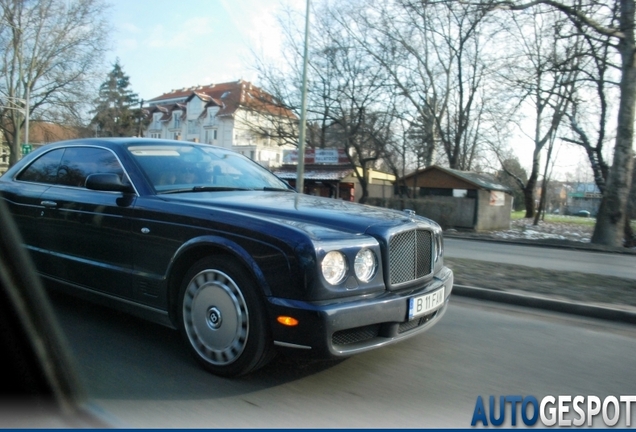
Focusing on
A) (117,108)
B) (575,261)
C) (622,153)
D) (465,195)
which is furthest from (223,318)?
(117,108)

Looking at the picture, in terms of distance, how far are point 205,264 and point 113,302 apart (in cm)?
113

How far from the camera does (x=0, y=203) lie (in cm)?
296

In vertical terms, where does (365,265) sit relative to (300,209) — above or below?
below

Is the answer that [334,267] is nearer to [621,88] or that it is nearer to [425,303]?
[425,303]

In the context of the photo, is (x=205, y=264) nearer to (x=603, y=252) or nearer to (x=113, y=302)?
(x=113, y=302)

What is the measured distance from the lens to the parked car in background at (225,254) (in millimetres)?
3391

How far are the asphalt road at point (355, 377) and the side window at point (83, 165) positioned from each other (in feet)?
4.17

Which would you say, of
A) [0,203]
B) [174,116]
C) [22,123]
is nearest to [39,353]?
[0,203]

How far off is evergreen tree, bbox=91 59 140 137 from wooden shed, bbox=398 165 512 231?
2668cm

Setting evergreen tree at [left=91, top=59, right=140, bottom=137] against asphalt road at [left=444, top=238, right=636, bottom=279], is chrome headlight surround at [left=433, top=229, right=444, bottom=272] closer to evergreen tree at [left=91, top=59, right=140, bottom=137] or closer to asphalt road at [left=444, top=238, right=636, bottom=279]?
asphalt road at [left=444, top=238, right=636, bottom=279]

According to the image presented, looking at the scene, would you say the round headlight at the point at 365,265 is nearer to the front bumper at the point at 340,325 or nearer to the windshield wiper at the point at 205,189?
the front bumper at the point at 340,325

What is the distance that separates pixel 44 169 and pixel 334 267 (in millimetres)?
3508

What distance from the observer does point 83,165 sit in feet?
16.4

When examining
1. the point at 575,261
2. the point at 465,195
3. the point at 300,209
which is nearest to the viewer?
the point at 300,209
